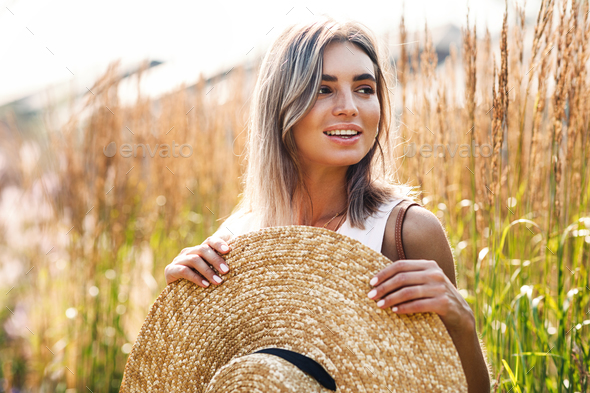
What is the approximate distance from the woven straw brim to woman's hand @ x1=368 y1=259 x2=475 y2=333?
215 millimetres

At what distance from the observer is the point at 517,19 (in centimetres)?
166

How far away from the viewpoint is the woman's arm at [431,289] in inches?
35.4

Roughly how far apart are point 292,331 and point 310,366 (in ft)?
Answer: 0.31

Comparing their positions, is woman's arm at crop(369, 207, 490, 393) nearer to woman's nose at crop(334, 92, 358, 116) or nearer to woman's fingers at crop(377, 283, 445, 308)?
woman's fingers at crop(377, 283, 445, 308)

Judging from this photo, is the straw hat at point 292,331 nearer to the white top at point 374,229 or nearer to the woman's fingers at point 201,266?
the woman's fingers at point 201,266

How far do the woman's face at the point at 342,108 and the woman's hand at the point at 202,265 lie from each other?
39 cm

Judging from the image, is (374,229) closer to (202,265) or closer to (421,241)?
(421,241)

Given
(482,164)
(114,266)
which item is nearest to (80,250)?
(114,266)

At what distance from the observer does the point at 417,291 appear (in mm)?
892

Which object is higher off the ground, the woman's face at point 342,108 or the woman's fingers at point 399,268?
the woman's face at point 342,108

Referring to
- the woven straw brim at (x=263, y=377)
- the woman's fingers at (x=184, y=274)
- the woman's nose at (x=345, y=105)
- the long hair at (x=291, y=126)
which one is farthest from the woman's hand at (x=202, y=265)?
the woman's nose at (x=345, y=105)

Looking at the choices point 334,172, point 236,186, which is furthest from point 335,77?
point 236,186

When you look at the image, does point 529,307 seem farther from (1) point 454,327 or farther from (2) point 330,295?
(2) point 330,295

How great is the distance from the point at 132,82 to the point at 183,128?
15.9 inches
